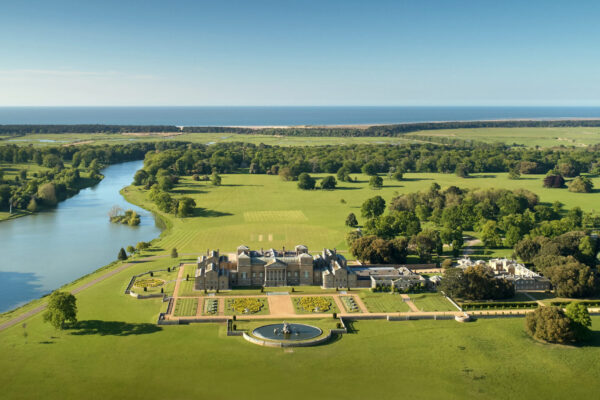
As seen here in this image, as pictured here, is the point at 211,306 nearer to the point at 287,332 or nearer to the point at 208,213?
the point at 287,332

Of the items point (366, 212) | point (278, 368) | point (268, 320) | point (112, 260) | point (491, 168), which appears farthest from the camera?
point (491, 168)

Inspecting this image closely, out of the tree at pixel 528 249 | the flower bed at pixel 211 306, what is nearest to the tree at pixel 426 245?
the tree at pixel 528 249

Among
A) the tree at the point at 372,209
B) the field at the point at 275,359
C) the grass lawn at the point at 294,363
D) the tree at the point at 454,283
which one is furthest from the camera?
the tree at the point at 372,209

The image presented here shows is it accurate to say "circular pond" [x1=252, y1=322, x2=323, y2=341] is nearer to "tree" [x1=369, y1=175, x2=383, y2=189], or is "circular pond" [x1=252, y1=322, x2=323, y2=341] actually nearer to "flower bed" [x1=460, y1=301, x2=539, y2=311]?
"flower bed" [x1=460, y1=301, x2=539, y2=311]

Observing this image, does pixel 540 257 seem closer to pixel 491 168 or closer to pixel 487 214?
pixel 487 214

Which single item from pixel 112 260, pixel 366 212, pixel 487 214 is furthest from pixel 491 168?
pixel 112 260

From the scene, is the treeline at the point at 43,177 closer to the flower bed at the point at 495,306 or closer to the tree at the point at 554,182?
the flower bed at the point at 495,306

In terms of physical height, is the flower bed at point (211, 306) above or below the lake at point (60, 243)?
below

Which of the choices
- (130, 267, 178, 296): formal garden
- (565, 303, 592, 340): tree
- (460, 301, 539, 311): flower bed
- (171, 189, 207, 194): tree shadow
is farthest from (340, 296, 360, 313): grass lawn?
(171, 189, 207, 194): tree shadow
